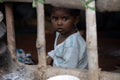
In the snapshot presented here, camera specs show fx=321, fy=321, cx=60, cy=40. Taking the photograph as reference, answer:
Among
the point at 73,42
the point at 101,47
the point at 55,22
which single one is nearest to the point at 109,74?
the point at 73,42

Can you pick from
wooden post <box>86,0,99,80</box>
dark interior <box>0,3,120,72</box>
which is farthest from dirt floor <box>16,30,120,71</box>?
wooden post <box>86,0,99,80</box>

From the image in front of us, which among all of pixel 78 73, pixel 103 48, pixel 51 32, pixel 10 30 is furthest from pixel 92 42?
pixel 51 32

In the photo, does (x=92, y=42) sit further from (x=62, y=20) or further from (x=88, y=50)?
(x=62, y=20)

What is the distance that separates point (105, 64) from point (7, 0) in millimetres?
2101

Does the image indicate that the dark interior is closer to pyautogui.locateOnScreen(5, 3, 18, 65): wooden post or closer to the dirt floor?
the dirt floor

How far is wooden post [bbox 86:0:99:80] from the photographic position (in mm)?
2393

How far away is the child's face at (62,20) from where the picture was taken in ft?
9.84

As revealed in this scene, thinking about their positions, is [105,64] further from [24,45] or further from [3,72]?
[3,72]

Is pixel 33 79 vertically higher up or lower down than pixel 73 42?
lower down

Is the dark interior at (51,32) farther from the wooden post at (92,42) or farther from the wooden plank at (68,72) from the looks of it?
the wooden post at (92,42)

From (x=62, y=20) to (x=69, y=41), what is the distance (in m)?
0.21

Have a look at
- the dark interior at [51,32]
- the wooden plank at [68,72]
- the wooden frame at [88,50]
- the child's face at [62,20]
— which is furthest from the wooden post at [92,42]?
the dark interior at [51,32]

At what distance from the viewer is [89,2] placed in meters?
2.36

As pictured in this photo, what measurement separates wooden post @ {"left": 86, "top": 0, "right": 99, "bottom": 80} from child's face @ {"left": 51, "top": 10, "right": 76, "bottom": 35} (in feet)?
2.03
